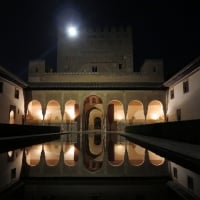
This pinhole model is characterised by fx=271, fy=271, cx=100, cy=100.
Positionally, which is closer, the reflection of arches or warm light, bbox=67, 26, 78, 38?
the reflection of arches

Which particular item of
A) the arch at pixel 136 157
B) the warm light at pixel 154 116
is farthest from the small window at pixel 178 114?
the arch at pixel 136 157

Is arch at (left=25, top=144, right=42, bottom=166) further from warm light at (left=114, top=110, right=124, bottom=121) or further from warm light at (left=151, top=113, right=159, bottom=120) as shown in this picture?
warm light at (left=151, top=113, right=159, bottom=120)

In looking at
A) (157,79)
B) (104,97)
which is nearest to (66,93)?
(104,97)

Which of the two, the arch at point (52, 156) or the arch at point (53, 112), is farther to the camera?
the arch at point (53, 112)

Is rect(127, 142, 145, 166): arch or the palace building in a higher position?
the palace building

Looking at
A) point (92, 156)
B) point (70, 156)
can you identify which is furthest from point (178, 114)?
point (70, 156)

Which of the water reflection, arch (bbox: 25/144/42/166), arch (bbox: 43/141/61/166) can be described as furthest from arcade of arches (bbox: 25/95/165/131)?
arch (bbox: 25/144/42/166)

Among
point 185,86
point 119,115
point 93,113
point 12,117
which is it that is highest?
point 185,86

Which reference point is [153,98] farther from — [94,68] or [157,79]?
[94,68]

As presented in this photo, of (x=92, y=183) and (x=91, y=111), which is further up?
(x=91, y=111)

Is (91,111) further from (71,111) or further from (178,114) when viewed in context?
(178,114)

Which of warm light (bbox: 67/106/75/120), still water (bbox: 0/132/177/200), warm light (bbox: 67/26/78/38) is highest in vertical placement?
warm light (bbox: 67/26/78/38)

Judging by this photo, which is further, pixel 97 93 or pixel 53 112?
pixel 53 112

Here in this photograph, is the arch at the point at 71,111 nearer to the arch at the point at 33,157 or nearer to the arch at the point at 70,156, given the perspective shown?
the arch at the point at 70,156
